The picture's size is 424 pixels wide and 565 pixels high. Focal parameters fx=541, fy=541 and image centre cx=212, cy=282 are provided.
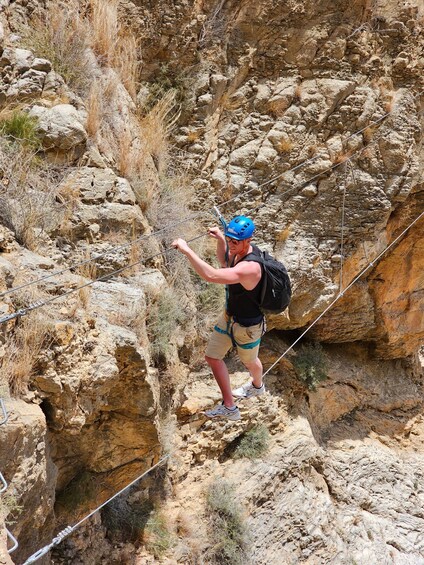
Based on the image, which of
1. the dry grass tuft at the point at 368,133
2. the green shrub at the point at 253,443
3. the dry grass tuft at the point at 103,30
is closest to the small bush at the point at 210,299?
the green shrub at the point at 253,443

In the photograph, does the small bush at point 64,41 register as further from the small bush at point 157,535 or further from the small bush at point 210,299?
→ the small bush at point 157,535

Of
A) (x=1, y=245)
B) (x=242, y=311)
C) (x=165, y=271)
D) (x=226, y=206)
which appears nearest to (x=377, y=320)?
(x=226, y=206)

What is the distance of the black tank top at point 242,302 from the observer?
4.70 meters

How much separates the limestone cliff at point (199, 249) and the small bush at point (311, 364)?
0.05 metres

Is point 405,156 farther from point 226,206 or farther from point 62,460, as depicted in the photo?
point 62,460

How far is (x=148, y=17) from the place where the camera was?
25.7 feet

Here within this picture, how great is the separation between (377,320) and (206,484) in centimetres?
457

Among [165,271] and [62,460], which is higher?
[165,271]

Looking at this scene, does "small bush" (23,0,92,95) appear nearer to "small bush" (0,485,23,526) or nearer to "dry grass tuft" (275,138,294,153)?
"dry grass tuft" (275,138,294,153)

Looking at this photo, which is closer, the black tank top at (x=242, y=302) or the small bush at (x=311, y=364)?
the black tank top at (x=242, y=302)

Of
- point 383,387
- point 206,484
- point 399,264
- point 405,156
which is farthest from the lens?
point 383,387

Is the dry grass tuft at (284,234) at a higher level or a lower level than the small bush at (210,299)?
higher

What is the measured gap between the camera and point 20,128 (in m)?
5.75

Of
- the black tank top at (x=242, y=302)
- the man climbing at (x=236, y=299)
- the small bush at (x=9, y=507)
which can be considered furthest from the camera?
the black tank top at (x=242, y=302)
